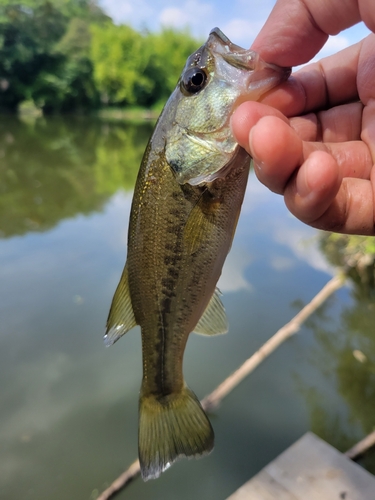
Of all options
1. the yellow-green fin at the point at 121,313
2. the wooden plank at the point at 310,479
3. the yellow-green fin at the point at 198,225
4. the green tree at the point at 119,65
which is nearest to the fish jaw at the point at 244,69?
the yellow-green fin at the point at 198,225

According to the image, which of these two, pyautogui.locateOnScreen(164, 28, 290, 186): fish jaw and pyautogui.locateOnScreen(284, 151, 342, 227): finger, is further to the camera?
pyautogui.locateOnScreen(164, 28, 290, 186): fish jaw

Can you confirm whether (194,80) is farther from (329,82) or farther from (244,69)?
(329,82)

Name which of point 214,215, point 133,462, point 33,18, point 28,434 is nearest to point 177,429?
point 214,215

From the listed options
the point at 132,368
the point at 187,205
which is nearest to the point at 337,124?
the point at 187,205

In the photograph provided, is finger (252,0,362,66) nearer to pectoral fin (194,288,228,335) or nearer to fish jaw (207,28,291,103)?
fish jaw (207,28,291,103)

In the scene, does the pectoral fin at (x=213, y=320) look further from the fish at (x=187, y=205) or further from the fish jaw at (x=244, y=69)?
the fish jaw at (x=244, y=69)

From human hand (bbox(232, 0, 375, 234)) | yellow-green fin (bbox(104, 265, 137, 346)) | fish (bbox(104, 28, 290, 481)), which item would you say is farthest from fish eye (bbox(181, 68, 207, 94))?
yellow-green fin (bbox(104, 265, 137, 346))
